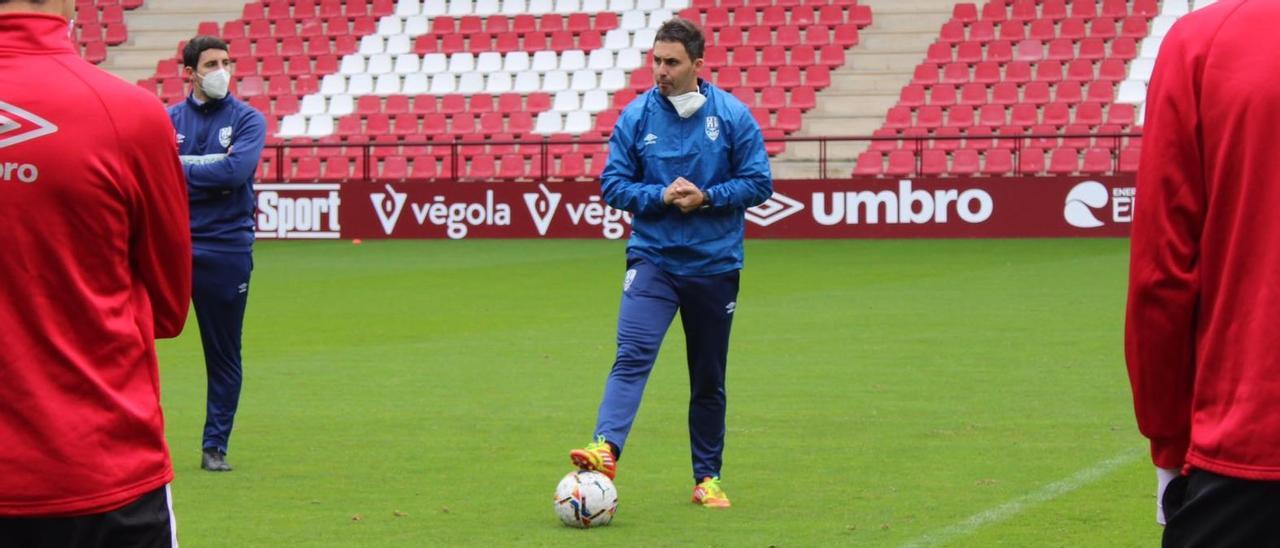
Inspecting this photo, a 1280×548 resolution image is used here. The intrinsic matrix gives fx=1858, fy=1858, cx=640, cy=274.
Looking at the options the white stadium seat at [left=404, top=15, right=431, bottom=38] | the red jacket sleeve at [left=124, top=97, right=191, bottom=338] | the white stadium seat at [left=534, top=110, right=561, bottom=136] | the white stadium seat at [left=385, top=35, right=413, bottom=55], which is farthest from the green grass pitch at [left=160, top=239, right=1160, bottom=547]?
the white stadium seat at [left=404, top=15, right=431, bottom=38]

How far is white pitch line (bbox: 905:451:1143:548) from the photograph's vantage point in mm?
6988

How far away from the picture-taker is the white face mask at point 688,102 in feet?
24.7

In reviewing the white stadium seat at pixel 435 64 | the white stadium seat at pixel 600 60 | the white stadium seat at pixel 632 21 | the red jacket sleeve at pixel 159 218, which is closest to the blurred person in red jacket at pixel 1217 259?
the red jacket sleeve at pixel 159 218

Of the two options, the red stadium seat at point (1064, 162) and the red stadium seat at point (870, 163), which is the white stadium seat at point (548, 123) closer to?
the red stadium seat at point (870, 163)

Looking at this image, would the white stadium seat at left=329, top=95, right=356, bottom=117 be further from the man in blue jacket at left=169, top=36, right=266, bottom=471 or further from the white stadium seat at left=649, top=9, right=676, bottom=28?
the man in blue jacket at left=169, top=36, right=266, bottom=471

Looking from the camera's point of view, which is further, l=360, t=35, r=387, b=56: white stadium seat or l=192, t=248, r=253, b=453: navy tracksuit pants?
l=360, t=35, r=387, b=56: white stadium seat

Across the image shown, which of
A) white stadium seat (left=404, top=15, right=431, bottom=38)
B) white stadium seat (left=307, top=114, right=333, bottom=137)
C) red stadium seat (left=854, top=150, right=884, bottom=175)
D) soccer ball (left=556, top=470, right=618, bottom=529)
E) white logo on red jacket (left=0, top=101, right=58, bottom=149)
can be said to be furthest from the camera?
white stadium seat (left=404, top=15, right=431, bottom=38)

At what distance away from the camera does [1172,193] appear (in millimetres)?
3117

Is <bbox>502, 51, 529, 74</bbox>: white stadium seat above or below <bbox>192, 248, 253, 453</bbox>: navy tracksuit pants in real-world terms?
below

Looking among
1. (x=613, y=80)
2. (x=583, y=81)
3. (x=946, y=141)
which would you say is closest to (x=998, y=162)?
(x=946, y=141)

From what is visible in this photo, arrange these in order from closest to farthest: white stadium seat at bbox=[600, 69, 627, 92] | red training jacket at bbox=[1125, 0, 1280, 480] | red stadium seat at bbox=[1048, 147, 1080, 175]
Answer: red training jacket at bbox=[1125, 0, 1280, 480], red stadium seat at bbox=[1048, 147, 1080, 175], white stadium seat at bbox=[600, 69, 627, 92]

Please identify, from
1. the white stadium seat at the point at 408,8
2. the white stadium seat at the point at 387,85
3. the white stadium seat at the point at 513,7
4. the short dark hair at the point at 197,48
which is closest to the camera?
the short dark hair at the point at 197,48

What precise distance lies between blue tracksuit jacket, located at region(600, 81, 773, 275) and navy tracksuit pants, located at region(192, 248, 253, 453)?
77.6 inches

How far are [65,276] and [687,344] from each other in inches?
179
